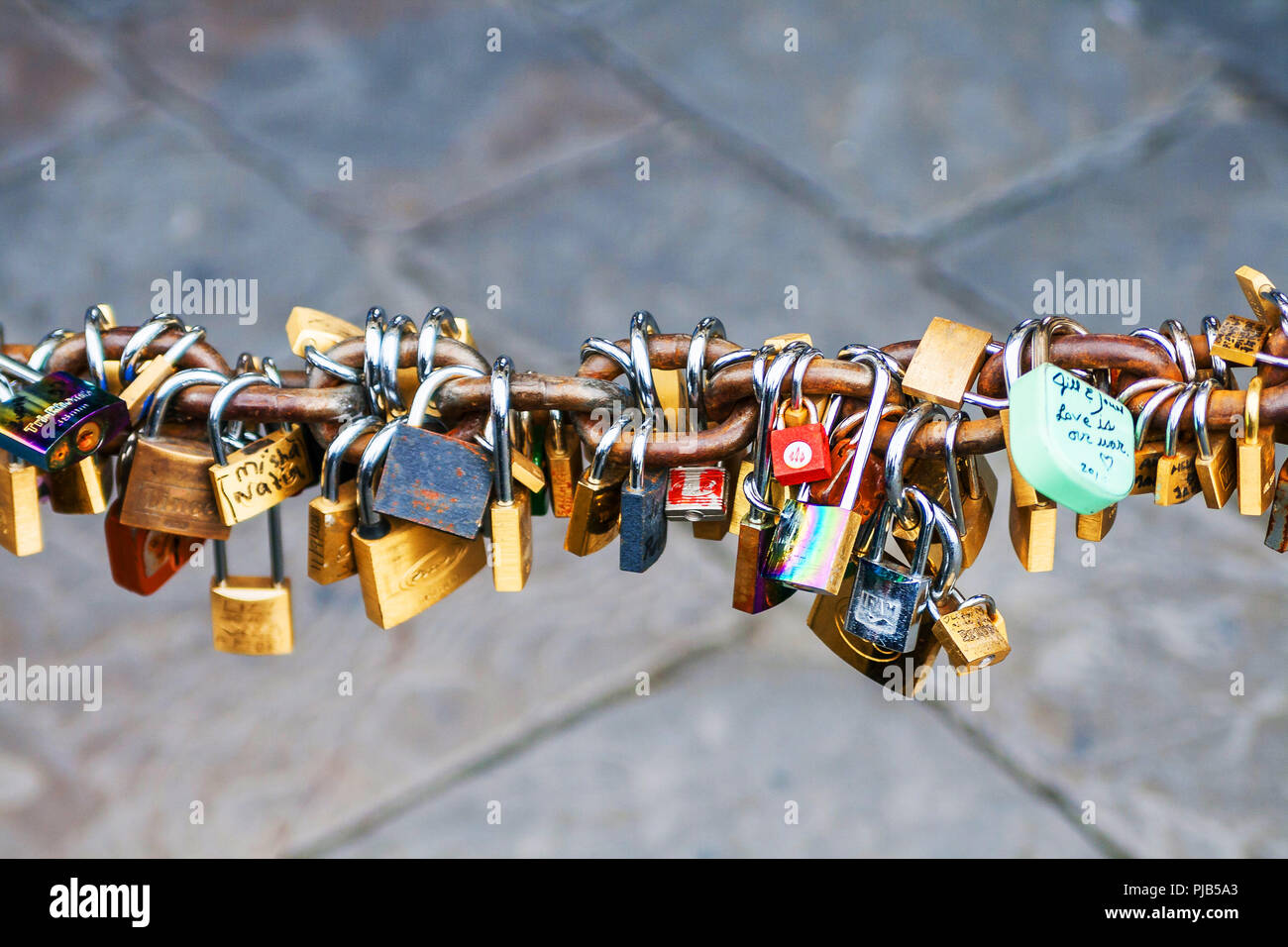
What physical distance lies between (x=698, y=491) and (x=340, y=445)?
213mm

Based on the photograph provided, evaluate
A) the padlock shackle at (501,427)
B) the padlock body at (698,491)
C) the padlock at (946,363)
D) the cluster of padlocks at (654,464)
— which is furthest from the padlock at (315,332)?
the padlock at (946,363)

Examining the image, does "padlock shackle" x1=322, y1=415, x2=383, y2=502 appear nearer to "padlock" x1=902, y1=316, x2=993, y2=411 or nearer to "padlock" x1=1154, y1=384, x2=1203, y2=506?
"padlock" x1=902, y1=316, x2=993, y2=411

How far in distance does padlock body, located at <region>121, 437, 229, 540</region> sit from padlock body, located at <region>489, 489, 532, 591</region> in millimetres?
171

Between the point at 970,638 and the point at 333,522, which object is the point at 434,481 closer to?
the point at 333,522

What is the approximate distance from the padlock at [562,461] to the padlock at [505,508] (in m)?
0.02

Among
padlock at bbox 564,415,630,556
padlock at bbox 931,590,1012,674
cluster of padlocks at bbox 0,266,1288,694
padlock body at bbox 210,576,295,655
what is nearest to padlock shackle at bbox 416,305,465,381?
cluster of padlocks at bbox 0,266,1288,694

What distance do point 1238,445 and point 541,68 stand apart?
1.05 meters

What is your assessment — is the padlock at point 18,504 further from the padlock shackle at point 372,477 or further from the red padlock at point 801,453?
the red padlock at point 801,453

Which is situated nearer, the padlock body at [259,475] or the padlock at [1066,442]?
the padlock at [1066,442]

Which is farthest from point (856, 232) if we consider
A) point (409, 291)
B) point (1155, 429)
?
point (1155, 429)

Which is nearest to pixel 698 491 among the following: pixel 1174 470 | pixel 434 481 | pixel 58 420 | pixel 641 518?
pixel 641 518

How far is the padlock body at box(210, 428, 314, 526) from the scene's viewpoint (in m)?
0.61

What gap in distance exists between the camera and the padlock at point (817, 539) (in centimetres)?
58

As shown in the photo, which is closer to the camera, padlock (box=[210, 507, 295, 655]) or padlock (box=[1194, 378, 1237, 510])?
padlock (box=[1194, 378, 1237, 510])
